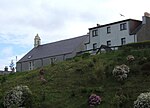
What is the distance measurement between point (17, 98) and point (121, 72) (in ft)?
25.9

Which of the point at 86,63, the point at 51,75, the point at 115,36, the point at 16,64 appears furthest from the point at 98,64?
the point at 16,64

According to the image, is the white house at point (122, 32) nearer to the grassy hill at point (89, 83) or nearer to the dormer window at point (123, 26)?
the dormer window at point (123, 26)

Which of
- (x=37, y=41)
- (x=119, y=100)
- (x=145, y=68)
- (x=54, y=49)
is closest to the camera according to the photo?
(x=119, y=100)

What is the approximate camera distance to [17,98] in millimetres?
24109

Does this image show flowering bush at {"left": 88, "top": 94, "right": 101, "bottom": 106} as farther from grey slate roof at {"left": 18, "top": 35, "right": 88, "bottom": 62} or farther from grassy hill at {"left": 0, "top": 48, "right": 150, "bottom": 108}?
grey slate roof at {"left": 18, "top": 35, "right": 88, "bottom": 62}

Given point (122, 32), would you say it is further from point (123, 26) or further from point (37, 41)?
point (37, 41)

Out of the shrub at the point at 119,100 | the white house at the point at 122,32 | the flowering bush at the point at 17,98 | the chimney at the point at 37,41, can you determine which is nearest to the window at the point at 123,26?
the white house at the point at 122,32

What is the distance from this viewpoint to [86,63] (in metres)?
33.2

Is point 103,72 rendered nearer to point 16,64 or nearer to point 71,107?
point 71,107

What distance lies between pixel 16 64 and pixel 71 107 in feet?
183

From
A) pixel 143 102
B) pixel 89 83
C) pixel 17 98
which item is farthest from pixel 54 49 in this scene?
pixel 143 102

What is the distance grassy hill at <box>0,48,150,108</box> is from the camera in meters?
A: 23.8

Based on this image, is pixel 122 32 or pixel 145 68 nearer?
pixel 145 68

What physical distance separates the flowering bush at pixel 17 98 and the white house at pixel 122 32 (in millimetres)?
30111
